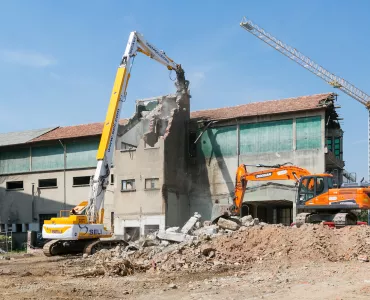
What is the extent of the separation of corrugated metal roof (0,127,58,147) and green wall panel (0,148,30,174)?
70 cm

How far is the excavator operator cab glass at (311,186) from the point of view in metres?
23.2

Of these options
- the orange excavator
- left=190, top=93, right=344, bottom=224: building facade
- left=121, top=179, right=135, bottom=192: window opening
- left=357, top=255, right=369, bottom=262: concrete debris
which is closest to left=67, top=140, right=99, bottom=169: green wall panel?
left=121, top=179, right=135, bottom=192: window opening

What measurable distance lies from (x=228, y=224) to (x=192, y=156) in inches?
436

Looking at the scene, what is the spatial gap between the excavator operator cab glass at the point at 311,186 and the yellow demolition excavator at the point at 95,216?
8.69 meters

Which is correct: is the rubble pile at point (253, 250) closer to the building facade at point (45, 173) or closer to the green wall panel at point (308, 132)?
the green wall panel at point (308, 132)

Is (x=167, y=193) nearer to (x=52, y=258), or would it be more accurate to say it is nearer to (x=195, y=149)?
(x=195, y=149)

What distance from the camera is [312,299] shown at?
35.1 feet

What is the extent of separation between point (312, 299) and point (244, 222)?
47.6 ft

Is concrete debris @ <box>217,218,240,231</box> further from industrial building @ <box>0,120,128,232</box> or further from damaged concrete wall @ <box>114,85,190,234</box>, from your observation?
industrial building @ <box>0,120,128,232</box>

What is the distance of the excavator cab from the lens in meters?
23.2

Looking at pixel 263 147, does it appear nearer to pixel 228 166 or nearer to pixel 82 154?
pixel 228 166

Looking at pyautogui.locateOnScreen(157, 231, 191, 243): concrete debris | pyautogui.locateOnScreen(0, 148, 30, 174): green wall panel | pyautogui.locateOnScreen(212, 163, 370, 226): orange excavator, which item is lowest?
pyautogui.locateOnScreen(157, 231, 191, 243): concrete debris

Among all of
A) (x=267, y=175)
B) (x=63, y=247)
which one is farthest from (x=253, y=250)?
(x=63, y=247)

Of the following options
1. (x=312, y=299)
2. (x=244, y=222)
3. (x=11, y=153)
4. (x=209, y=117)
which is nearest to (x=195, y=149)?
(x=209, y=117)
